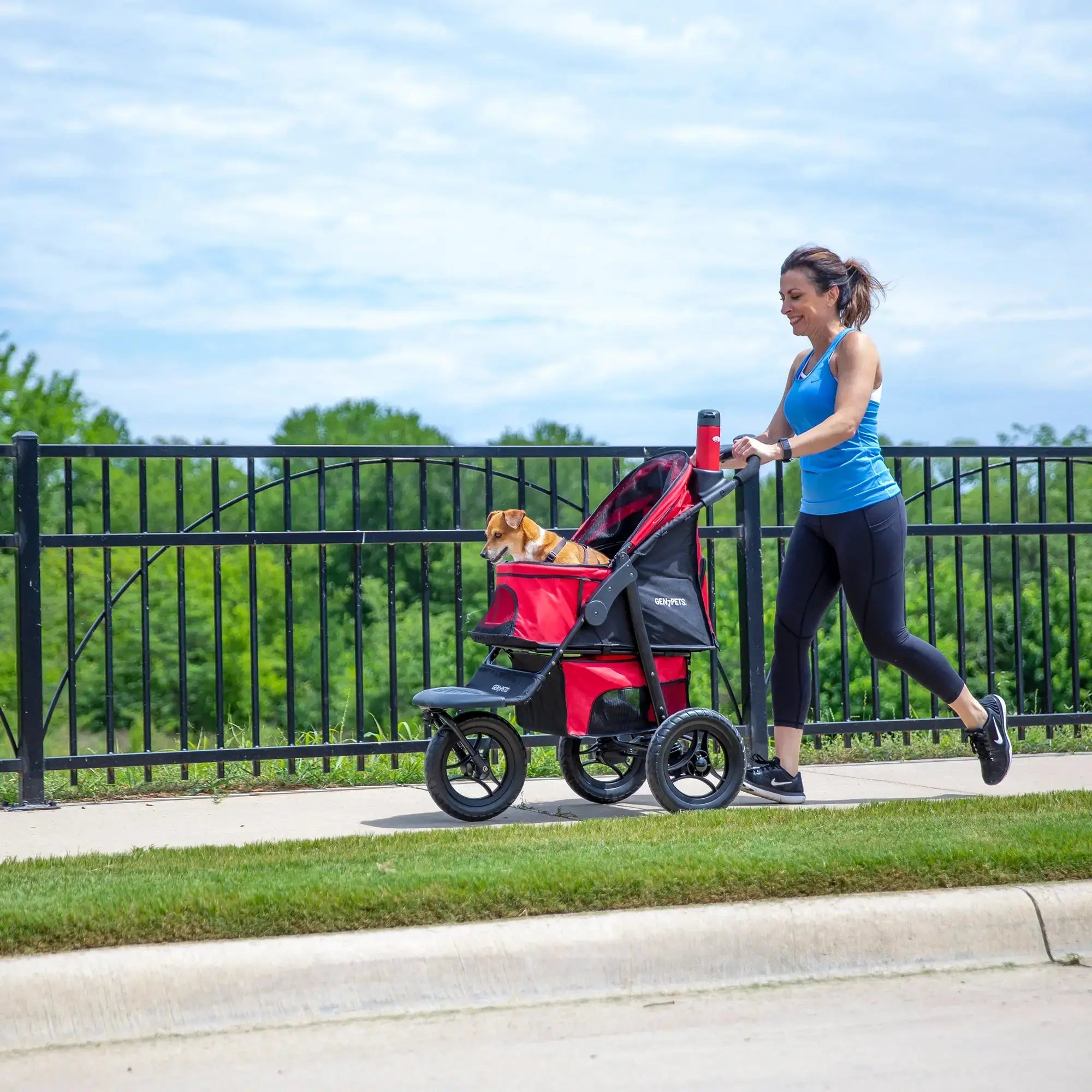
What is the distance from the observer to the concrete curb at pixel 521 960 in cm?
334

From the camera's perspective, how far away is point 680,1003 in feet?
11.6

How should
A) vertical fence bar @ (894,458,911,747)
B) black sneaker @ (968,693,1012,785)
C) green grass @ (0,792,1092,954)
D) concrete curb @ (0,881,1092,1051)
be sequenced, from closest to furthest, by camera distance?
concrete curb @ (0,881,1092,1051)
green grass @ (0,792,1092,954)
black sneaker @ (968,693,1012,785)
vertical fence bar @ (894,458,911,747)

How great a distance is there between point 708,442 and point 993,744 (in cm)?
171

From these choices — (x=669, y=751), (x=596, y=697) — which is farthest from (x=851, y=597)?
(x=596, y=697)

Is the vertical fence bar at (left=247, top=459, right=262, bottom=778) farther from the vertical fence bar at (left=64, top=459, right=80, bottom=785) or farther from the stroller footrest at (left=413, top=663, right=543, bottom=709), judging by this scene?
the stroller footrest at (left=413, top=663, right=543, bottom=709)

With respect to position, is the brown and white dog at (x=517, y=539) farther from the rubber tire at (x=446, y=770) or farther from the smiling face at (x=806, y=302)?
the smiling face at (x=806, y=302)

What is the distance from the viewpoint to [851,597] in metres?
5.57

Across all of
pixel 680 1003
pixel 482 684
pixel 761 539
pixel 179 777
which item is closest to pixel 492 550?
pixel 482 684

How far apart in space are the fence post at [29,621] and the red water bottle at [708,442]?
110 inches

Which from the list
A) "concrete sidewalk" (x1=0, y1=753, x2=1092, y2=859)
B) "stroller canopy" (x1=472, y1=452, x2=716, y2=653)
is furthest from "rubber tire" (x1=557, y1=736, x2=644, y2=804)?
"stroller canopy" (x1=472, y1=452, x2=716, y2=653)

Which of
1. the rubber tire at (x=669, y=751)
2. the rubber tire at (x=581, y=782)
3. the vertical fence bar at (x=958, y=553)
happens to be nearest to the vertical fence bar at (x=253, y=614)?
the rubber tire at (x=581, y=782)

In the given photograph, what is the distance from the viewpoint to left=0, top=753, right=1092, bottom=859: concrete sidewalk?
5262 mm

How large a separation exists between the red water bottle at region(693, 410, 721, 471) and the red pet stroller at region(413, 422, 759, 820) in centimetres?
2

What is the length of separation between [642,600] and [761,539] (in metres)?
1.72
